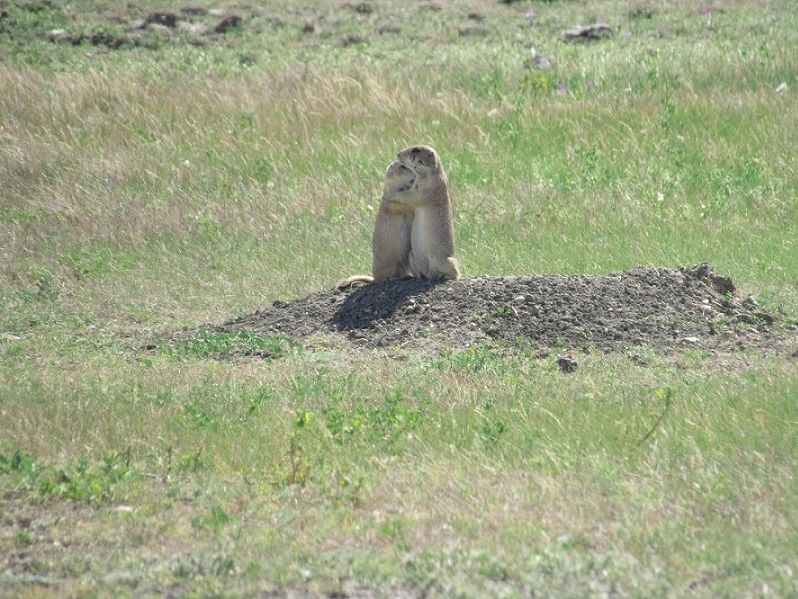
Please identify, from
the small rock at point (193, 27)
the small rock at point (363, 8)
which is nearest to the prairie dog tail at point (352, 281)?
the small rock at point (193, 27)

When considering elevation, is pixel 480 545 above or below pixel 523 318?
above

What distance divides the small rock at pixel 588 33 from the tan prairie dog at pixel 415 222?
1285 cm

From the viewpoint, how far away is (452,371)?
8750mm

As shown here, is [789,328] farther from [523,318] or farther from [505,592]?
[505,592]

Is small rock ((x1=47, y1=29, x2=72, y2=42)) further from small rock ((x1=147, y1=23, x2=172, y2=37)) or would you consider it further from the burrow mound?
the burrow mound

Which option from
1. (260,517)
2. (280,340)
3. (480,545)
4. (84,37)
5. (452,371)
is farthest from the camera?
(84,37)

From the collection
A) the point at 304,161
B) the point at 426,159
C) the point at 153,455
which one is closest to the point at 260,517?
the point at 153,455

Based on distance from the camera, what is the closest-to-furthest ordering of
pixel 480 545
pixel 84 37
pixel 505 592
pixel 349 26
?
pixel 505 592 < pixel 480 545 < pixel 84 37 < pixel 349 26

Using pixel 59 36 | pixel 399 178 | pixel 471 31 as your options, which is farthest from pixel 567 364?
pixel 471 31

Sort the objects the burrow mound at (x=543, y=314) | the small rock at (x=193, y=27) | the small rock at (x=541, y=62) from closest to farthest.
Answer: the burrow mound at (x=543, y=314) → the small rock at (x=541, y=62) → the small rock at (x=193, y=27)

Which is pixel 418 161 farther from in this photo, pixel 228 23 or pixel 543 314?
pixel 228 23

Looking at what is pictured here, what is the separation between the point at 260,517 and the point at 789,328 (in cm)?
532

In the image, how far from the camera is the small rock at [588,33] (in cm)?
2266

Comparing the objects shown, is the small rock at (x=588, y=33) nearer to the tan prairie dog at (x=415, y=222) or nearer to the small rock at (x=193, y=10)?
the small rock at (x=193, y=10)
